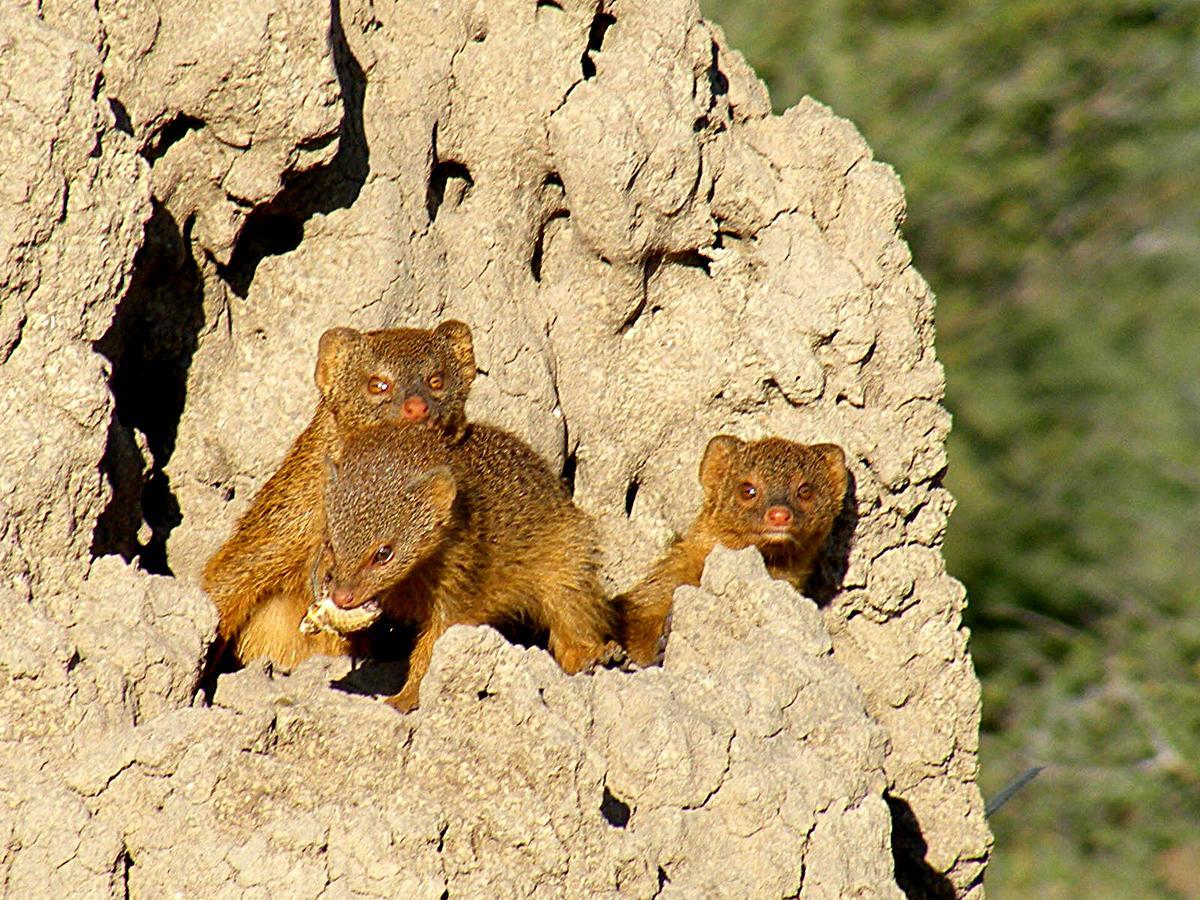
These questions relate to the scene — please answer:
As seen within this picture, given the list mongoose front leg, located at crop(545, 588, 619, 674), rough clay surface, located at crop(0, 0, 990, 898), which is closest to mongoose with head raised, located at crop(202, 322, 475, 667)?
rough clay surface, located at crop(0, 0, 990, 898)

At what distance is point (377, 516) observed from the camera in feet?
14.0

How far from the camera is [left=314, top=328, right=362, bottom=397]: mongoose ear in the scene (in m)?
4.71

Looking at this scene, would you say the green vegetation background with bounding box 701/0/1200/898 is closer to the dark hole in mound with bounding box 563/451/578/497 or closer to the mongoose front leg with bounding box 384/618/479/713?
the dark hole in mound with bounding box 563/451/578/497

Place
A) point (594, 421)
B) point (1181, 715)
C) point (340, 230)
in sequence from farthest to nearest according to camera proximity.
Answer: point (1181, 715), point (594, 421), point (340, 230)

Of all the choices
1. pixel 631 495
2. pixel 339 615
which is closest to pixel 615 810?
pixel 339 615

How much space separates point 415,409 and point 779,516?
0.95m

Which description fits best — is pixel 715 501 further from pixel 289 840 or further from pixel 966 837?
pixel 289 840

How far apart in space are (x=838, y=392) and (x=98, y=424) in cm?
195

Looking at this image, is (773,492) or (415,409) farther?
(773,492)

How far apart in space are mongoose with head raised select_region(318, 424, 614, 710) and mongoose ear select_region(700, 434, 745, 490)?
340 mm

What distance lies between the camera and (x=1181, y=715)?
1023 cm

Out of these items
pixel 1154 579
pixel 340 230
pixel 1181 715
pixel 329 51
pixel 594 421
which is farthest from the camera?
pixel 1154 579

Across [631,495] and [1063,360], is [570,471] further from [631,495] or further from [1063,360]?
[1063,360]

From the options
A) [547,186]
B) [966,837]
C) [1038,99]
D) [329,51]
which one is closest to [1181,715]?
[1038,99]
